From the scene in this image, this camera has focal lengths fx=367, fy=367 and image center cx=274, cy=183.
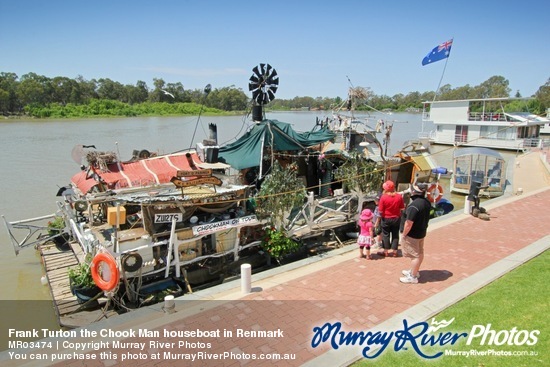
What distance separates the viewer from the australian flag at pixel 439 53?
54.7ft

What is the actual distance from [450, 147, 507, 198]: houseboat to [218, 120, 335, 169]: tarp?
33.2 ft

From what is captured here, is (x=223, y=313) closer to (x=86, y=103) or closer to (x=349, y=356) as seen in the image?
(x=349, y=356)

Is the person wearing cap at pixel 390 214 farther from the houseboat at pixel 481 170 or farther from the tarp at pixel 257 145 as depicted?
the houseboat at pixel 481 170

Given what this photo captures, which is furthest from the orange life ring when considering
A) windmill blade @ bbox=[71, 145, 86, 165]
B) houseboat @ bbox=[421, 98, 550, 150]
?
houseboat @ bbox=[421, 98, 550, 150]

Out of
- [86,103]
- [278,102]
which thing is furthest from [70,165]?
[278,102]

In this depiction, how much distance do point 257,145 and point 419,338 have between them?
761 centimetres

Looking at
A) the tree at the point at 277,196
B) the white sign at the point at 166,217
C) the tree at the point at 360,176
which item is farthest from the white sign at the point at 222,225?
the tree at the point at 360,176

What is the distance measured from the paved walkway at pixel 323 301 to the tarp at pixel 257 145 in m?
4.15

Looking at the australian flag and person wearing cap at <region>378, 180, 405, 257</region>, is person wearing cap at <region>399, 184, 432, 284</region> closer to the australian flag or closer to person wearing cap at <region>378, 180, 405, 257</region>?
person wearing cap at <region>378, 180, 405, 257</region>

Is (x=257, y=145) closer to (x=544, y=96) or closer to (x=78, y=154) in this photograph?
(x=78, y=154)

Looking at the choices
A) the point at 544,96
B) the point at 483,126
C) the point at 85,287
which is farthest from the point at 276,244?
the point at 544,96

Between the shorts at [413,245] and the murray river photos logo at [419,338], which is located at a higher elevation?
the shorts at [413,245]

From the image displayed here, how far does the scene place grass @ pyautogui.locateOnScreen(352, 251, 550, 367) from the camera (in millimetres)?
4551

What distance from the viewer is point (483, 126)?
1494 inches
